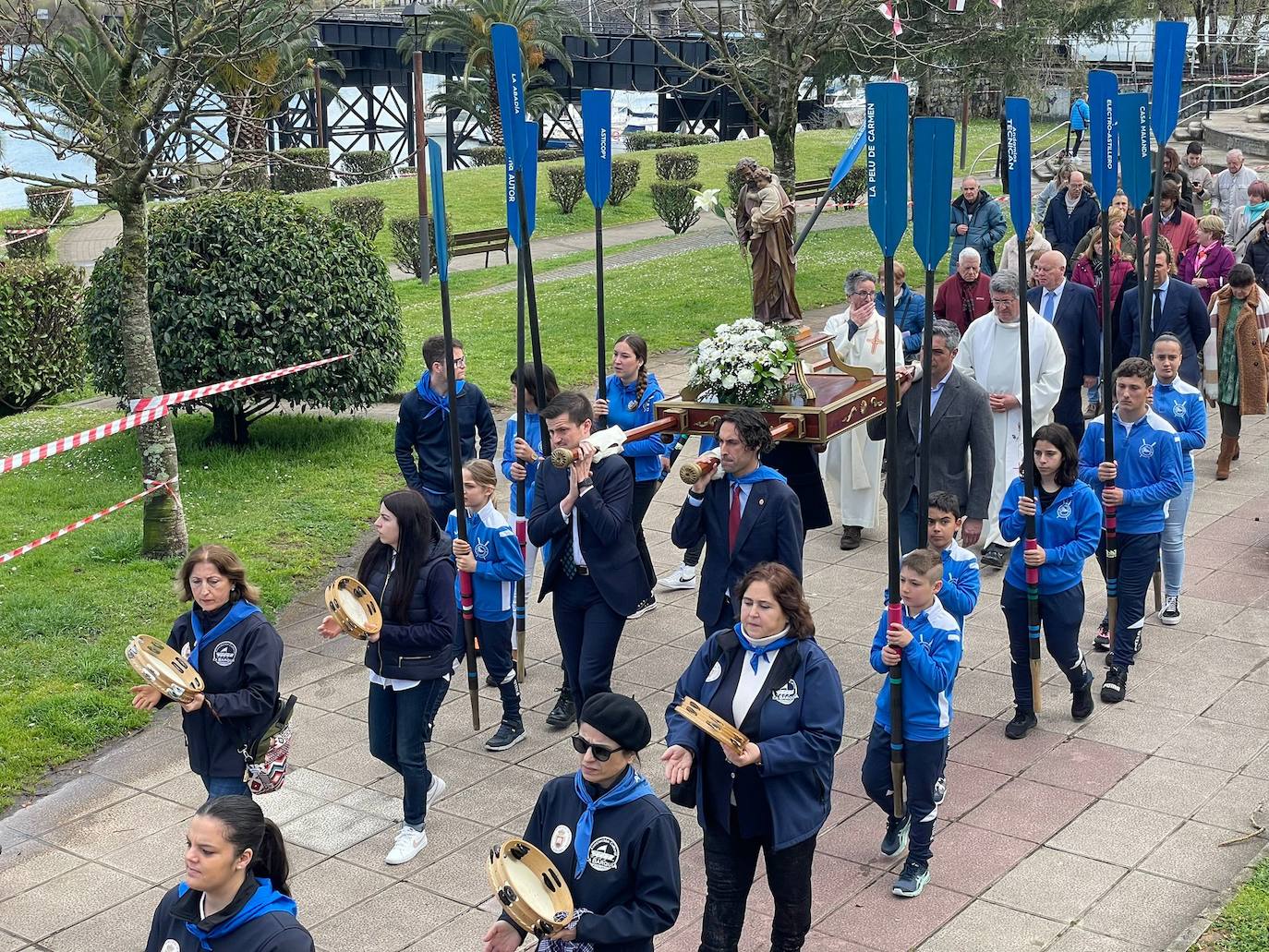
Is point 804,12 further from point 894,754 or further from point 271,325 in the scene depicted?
point 894,754

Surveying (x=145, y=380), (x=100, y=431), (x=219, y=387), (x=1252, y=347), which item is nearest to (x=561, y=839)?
(x=100, y=431)

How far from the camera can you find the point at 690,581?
10844 mm

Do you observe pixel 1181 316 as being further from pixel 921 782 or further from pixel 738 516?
pixel 921 782

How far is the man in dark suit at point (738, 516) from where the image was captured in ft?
24.3

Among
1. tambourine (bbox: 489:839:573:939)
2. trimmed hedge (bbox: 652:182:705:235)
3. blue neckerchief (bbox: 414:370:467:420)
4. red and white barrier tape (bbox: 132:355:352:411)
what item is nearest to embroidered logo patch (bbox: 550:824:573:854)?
tambourine (bbox: 489:839:573:939)

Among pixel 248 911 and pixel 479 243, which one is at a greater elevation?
pixel 479 243

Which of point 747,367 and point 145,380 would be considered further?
point 145,380

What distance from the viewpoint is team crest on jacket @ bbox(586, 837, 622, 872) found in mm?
4652

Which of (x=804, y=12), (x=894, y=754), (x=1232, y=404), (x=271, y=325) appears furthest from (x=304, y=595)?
(x=804, y=12)

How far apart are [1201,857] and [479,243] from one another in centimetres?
2079

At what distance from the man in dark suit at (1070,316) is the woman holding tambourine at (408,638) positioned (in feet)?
20.0

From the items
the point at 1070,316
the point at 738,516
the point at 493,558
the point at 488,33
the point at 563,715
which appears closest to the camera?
the point at 738,516

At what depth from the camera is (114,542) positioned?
1157cm

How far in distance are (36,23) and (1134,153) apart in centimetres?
721
